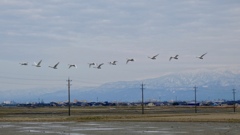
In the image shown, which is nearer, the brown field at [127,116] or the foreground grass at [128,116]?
the brown field at [127,116]

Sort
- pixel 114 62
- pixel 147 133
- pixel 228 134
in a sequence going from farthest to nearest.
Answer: pixel 114 62
pixel 147 133
pixel 228 134

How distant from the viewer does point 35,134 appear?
122 feet

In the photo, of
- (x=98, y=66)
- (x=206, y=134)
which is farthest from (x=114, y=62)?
(x=206, y=134)

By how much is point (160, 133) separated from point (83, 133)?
6.35m

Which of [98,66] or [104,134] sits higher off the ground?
[98,66]

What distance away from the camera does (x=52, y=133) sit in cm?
3762

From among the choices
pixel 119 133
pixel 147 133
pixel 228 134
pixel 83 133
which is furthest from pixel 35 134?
pixel 228 134

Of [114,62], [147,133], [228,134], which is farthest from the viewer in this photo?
[114,62]

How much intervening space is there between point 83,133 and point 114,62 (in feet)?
54.9

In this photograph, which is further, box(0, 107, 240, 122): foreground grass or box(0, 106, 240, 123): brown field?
box(0, 107, 240, 122): foreground grass

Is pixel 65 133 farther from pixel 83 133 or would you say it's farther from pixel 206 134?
pixel 206 134

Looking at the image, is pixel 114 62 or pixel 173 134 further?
pixel 114 62

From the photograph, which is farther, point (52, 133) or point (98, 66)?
point (98, 66)

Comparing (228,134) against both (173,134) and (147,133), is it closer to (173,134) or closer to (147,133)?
(173,134)
